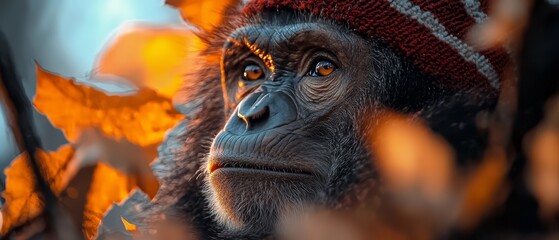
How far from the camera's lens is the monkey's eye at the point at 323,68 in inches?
96.2

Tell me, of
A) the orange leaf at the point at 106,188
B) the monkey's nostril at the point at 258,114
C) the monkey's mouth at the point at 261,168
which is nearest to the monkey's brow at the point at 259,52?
the monkey's nostril at the point at 258,114

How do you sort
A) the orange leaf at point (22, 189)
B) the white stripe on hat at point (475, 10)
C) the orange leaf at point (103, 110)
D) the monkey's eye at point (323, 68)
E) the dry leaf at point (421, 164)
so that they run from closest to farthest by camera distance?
the dry leaf at point (421, 164), the orange leaf at point (22, 189), the white stripe on hat at point (475, 10), the monkey's eye at point (323, 68), the orange leaf at point (103, 110)

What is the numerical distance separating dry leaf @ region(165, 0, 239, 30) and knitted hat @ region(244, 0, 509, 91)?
758 mm

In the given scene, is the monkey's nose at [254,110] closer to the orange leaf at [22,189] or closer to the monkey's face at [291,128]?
the monkey's face at [291,128]

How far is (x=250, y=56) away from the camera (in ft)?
8.70

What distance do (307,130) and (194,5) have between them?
930mm

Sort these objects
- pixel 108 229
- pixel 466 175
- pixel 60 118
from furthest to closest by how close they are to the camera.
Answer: pixel 60 118 → pixel 108 229 → pixel 466 175

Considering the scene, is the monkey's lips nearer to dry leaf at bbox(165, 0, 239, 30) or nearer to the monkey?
the monkey

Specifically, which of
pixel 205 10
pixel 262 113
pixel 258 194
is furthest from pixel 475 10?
pixel 205 10

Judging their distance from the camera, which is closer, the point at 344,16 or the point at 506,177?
the point at 506,177

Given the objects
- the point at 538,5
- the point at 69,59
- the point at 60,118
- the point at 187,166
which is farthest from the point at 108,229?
the point at 538,5

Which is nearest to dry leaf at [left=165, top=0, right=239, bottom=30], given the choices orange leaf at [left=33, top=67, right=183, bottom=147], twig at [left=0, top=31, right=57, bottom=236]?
orange leaf at [left=33, top=67, right=183, bottom=147]

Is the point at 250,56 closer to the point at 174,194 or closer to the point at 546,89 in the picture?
the point at 174,194

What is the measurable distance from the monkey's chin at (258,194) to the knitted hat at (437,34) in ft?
1.44
